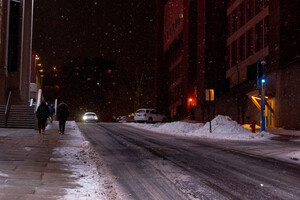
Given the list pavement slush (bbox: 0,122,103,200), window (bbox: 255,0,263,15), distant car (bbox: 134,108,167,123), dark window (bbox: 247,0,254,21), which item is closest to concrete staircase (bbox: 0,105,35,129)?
pavement slush (bbox: 0,122,103,200)

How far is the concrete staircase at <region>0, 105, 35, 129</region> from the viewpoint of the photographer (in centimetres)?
2442

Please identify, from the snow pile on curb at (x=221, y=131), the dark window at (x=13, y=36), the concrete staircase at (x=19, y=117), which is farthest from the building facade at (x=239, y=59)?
the dark window at (x=13, y=36)

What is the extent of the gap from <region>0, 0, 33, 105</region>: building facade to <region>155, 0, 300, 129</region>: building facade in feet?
67.7

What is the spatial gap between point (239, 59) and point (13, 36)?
85.5ft

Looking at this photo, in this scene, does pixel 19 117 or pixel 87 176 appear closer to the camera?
pixel 87 176

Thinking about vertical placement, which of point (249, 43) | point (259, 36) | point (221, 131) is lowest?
point (221, 131)

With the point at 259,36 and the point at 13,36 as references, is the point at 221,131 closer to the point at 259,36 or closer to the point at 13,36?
the point at 259,36

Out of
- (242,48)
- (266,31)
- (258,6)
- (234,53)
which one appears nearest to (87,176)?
(266,31)

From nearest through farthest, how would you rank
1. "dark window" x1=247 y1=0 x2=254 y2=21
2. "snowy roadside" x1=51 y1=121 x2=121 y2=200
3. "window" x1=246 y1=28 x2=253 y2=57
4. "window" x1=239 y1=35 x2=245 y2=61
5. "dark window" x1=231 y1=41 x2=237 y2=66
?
"snowy roadside" x1=51 y1=121 x2=121 y2=200 → "window" x1=246 y1=28 x2=253 y2=57 → "dark window" x1=247 y1=0 x2=254 y2=21 → "window" x1=239 y1=35 x2=245 y2=61 → "dark window" x1=231 y1=41 x2=237 y2=66

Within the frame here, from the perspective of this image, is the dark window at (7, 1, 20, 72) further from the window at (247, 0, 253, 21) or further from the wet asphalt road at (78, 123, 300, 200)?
the wet asphalt road at (78, 123, 300, 200)

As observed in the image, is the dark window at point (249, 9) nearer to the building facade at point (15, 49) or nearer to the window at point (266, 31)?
the window at point (266, 31)

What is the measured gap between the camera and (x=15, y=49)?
39250 mm

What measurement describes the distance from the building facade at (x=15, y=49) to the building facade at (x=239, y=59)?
20.6 meters

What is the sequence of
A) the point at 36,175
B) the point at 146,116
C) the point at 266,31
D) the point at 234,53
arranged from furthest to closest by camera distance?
the point at 234,53, the point at 146,116, the point at 266,31, the point at 36,175
